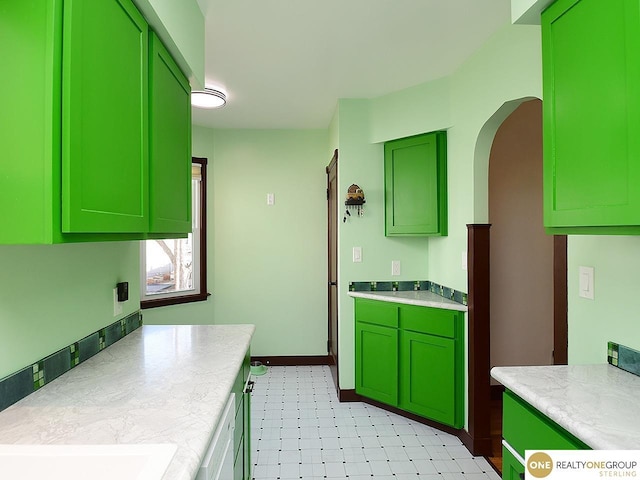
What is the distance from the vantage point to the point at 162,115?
144 cm

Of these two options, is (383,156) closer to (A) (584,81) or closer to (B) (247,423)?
(A) (584,81)

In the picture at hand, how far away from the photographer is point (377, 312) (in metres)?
2.98

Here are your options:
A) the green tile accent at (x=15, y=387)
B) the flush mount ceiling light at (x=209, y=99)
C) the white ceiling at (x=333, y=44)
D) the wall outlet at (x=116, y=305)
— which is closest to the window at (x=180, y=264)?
the flush mount ceiling light at (x=209, y=99)

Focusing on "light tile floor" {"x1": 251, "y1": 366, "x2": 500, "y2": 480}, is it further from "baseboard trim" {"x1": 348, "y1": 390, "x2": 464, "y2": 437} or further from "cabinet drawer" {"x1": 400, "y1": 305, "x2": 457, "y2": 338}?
"cabinet drawer" {"x1": 400, "y1": 305, "x2": 457, "y2": 338}

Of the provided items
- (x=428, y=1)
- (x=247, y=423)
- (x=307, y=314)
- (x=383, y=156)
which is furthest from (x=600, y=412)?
(x=307, y=314)

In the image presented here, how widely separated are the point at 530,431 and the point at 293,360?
3120 millimetres

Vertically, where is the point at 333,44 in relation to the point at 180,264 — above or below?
above

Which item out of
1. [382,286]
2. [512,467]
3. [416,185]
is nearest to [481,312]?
[382,286]

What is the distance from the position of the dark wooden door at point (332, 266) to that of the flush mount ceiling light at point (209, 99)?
1056 millimetres

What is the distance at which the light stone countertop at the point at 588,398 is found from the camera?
96 centimetres

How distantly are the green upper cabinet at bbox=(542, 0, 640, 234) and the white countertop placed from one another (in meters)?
1.30

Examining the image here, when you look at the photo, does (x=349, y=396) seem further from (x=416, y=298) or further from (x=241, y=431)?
(x=241, y=431)

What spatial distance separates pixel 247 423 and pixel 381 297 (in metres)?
1.42

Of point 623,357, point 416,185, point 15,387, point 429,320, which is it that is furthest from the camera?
point 416,185
